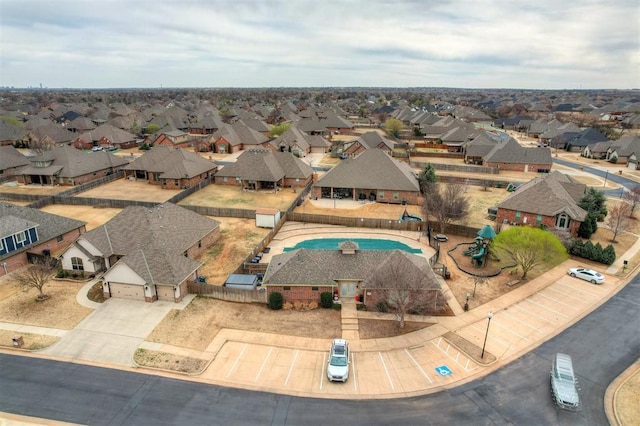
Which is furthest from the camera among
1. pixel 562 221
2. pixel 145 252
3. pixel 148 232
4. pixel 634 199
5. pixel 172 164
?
pixel 172 164

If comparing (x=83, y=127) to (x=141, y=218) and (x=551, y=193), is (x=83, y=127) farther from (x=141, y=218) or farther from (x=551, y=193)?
(x=551, y=193)

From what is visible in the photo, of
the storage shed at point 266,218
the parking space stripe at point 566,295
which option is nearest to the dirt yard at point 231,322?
the storage shed at point 266,218

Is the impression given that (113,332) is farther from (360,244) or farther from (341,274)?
(360,244)

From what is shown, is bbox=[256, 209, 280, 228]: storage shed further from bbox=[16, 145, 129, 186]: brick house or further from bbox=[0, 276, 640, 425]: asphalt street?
bbox=[16, 145, 129, 186]: brick house

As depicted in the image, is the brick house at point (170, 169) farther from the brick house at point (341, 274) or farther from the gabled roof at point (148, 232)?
the brick house at point (341, 274)

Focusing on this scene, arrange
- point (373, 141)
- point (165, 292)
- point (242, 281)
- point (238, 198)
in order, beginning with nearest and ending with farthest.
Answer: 1. point (165, 292)
2. point (242, 281)
3. point (238, 198)
4. point (373, 141)

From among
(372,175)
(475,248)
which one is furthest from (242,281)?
(372,175)
